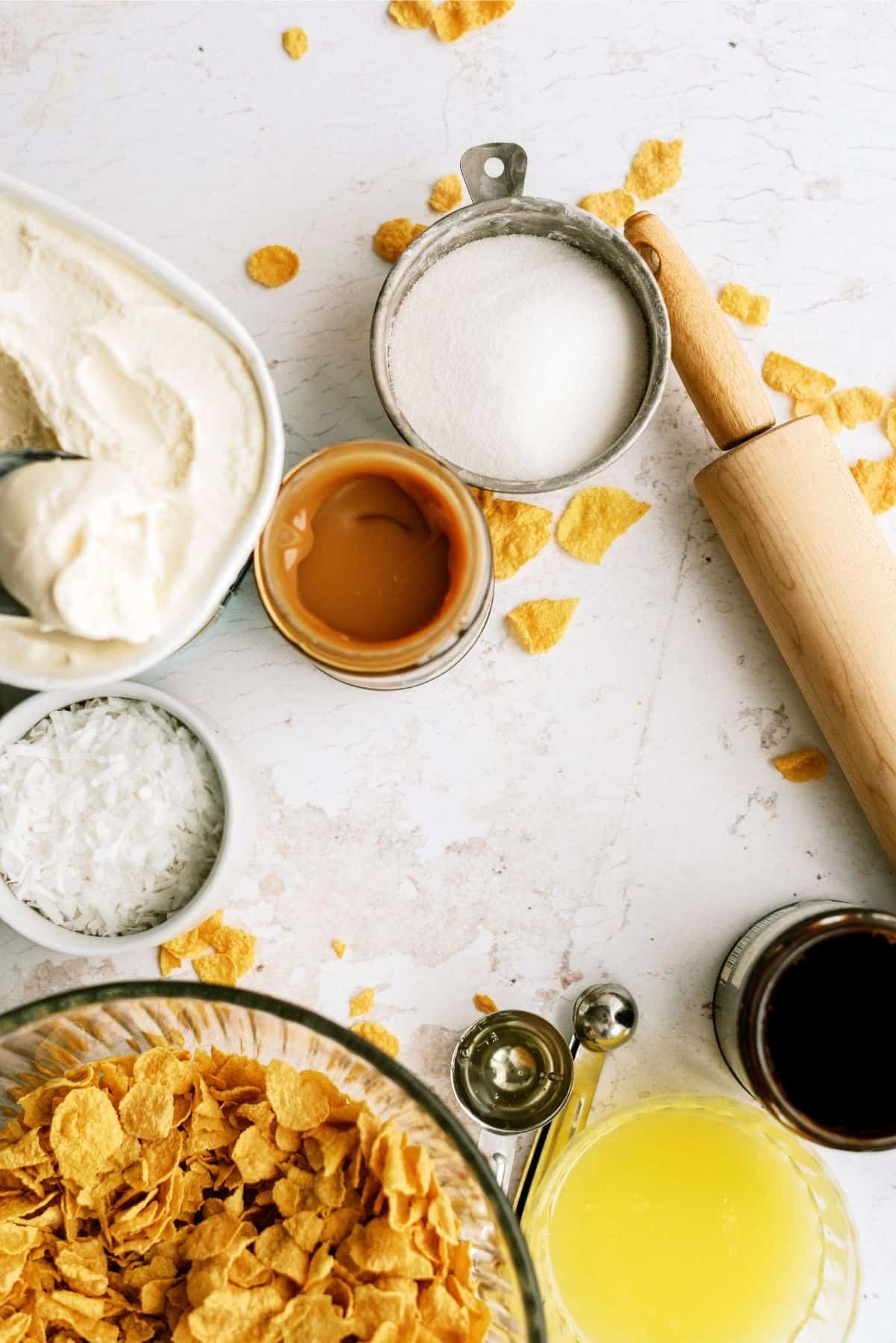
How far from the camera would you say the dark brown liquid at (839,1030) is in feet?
3.12

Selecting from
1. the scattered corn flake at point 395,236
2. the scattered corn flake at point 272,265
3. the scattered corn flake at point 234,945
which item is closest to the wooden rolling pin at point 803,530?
the scattered corn flake at point 395,236

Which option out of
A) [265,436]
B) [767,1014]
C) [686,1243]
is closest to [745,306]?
[265,436]

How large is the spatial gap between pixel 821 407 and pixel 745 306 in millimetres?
124

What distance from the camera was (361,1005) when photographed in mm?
1082

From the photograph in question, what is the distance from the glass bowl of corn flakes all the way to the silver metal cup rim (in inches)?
19.0

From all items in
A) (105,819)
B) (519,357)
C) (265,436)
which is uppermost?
(265,436)

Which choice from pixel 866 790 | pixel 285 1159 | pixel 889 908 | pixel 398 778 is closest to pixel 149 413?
pixel 398 778

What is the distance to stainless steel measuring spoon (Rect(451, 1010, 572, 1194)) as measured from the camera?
41.6 inches

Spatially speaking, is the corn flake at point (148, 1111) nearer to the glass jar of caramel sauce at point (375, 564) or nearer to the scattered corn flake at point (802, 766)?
the glass jar of caramel sauce at point (375, 564)

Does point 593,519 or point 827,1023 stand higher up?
point 593,519

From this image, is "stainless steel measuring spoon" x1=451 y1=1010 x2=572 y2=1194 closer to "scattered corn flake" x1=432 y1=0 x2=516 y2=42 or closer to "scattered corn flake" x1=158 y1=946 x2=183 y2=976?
"scattered corn flake" x1=158 y1=946 x2=183 y2=976

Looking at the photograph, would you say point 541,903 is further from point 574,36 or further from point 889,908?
point 574,36

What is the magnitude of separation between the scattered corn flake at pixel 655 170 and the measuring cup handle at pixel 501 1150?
92cm

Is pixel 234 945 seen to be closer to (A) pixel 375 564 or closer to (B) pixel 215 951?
(B) pixel 215 951
